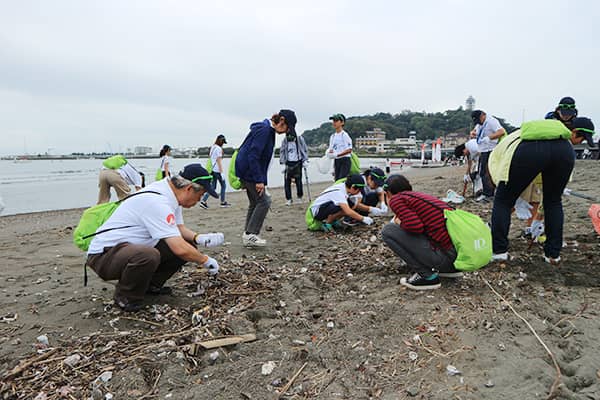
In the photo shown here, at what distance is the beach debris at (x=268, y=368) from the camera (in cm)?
225

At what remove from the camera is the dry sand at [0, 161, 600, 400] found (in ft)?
6.94

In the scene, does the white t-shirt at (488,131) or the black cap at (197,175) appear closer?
the black cap at (197,175)

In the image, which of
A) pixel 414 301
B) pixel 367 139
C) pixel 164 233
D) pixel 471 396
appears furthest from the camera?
pixel 367 139

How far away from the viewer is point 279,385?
215cm

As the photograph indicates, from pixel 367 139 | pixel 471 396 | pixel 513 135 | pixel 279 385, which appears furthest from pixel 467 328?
pixel 367 139

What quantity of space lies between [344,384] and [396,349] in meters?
0.49

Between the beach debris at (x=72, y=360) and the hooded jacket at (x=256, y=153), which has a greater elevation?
the hooded jacket at (x=256, y=153)

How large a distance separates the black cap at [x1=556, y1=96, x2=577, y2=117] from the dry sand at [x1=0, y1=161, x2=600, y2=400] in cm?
154

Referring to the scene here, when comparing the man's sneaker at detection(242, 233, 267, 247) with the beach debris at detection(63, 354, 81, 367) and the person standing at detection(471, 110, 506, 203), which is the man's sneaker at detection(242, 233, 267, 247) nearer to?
the beach debris at detection(63, 354, 81, 367)

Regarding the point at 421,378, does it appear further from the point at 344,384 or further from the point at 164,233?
the point at 164,233

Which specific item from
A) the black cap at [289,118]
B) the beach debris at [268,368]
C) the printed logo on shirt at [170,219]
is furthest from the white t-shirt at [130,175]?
the beach debris at [268,368]

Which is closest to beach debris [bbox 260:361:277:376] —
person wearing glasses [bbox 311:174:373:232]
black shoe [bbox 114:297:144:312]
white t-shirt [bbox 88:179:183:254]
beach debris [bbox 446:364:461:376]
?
beach debris [bbox 446:364:461:376]

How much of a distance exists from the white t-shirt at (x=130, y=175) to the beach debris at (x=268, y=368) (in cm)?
539

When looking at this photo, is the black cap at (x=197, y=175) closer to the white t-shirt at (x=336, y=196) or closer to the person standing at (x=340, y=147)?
the white t-shirt at (x=336, y=196)
